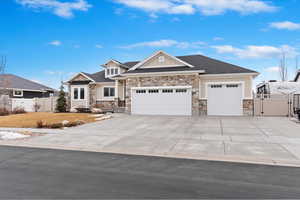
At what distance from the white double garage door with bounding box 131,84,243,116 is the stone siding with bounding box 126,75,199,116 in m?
0.35

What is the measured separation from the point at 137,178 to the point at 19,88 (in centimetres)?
3181

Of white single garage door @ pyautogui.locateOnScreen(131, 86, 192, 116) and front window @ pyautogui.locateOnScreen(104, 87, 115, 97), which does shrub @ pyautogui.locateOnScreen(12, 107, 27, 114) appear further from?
white single garage door @ pyautogui.locateOnScreen(131, 86, 192, 116)

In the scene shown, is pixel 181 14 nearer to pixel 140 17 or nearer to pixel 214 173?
pixel 140 17

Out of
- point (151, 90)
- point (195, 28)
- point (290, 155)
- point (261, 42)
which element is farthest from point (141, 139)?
point (261, 42)

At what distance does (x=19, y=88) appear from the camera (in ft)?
97.8

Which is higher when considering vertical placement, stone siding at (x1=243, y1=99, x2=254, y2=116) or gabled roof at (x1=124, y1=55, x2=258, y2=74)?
gabled roof at (x1=124, y1=55, x2=258, y2=74)

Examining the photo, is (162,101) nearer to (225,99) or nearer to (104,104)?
(225,99)

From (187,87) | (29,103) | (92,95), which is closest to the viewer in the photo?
(187,87)

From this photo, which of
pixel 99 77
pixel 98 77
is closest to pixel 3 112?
pixel 98 77

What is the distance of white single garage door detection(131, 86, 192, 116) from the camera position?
58.5ft

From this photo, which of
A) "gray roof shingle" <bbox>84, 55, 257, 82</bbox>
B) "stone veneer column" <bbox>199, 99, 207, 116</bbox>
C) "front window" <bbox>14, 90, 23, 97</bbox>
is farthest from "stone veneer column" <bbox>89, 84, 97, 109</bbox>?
"front window" <bbox>14, 90, 23, 97</bbox>

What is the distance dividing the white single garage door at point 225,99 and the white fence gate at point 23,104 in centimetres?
2038

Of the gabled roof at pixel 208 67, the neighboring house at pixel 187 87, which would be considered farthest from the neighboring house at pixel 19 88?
the gabled roof at pixel 208 67

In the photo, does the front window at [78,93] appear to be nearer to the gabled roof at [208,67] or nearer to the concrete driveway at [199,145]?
the gabled roof at [208,67]
